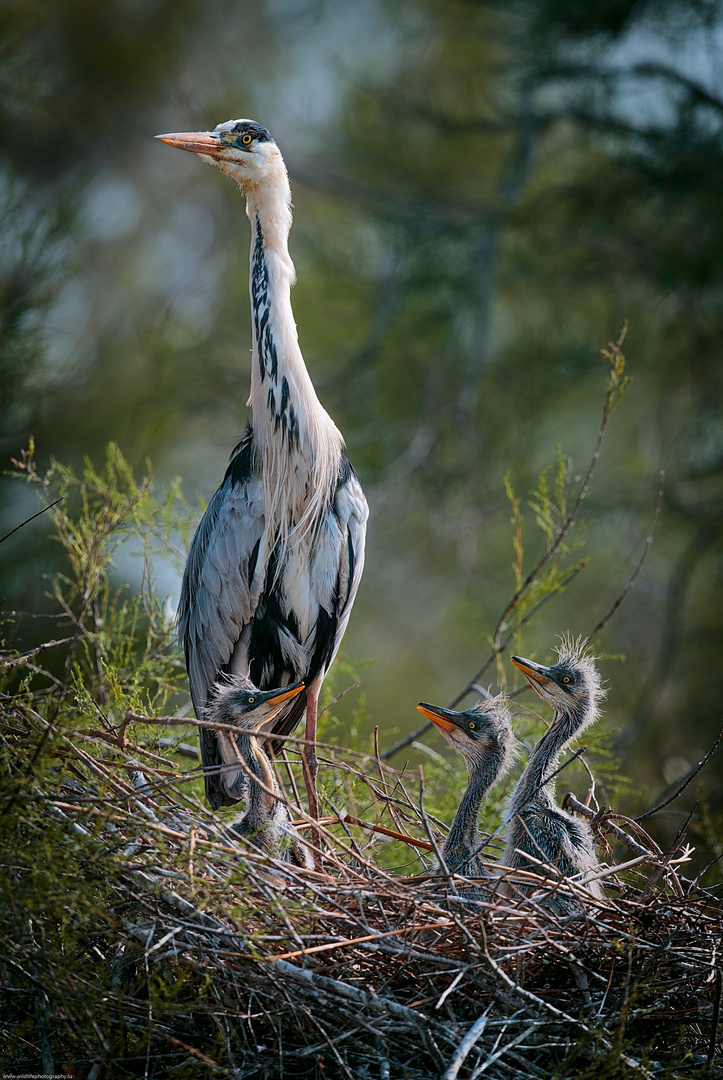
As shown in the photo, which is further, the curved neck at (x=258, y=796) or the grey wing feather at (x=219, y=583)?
the grey wing feather at (x=219, y=583)

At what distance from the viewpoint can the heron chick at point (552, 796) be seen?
263cm

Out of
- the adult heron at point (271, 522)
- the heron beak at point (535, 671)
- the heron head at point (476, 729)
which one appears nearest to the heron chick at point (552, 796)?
the heron beak at point (535, 671)

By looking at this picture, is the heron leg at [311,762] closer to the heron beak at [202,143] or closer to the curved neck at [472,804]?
the curved neck at [472,804]

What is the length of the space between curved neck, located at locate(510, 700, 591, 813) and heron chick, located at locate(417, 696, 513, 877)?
7 centimetres

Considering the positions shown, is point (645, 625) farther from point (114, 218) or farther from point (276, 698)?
point (114, 218)

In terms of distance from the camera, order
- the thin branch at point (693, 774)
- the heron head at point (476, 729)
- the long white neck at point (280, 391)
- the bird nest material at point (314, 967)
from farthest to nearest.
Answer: the long white neck at point (280, 391)
the heron head at point (476, 729)
the thin branch at point (693, 774)
the bird nest material at point (314, 967)

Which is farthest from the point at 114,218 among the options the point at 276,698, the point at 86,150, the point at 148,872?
the point at 148,872

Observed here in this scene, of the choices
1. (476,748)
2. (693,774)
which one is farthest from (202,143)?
(693,774)

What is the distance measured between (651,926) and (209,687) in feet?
6.06

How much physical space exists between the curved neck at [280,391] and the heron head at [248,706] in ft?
2.41

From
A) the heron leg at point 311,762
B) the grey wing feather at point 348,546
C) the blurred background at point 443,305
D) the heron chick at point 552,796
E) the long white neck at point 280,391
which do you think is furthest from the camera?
the blurred background at point 443,305

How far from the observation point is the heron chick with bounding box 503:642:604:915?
8.63 feet

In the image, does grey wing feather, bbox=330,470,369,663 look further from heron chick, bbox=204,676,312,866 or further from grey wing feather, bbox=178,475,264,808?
heron chick, bbox=204,676,312,866

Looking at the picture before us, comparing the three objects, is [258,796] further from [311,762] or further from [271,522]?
[271,522]
